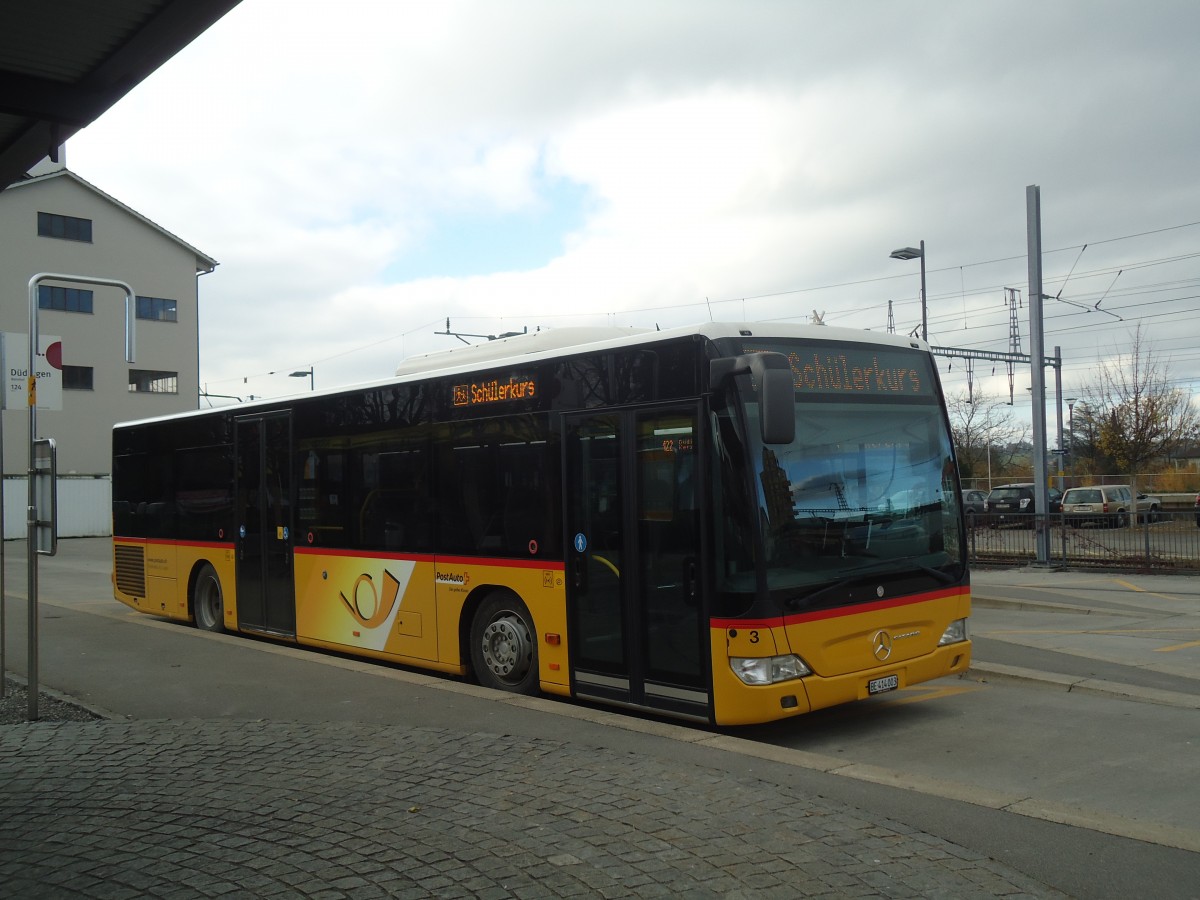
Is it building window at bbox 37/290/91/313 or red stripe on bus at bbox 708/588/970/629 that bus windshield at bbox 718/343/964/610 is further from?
building window at bbox 37/290/91/313

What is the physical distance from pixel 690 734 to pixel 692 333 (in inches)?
110

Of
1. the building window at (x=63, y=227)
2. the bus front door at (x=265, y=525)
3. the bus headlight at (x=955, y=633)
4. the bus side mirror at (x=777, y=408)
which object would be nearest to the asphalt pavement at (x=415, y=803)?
the bus headlight at (x=955, y=633)

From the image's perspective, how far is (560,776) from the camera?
241 inches

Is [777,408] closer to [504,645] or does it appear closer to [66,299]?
[504,645]

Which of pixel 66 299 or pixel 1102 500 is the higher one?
pixel 66 299

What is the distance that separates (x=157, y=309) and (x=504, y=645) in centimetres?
4841

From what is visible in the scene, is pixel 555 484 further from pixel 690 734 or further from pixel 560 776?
pixel 560 776

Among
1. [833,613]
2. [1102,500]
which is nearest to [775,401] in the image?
[833,613]

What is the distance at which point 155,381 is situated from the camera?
52.7m

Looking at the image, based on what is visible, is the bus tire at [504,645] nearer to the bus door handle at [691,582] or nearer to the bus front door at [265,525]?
the bus door handle at [691,582]

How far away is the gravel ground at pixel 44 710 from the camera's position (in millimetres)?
8310

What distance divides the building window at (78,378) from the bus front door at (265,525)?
40240mm

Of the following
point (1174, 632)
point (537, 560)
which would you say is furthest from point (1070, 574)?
point (537, 560)

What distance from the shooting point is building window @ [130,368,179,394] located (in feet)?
171
